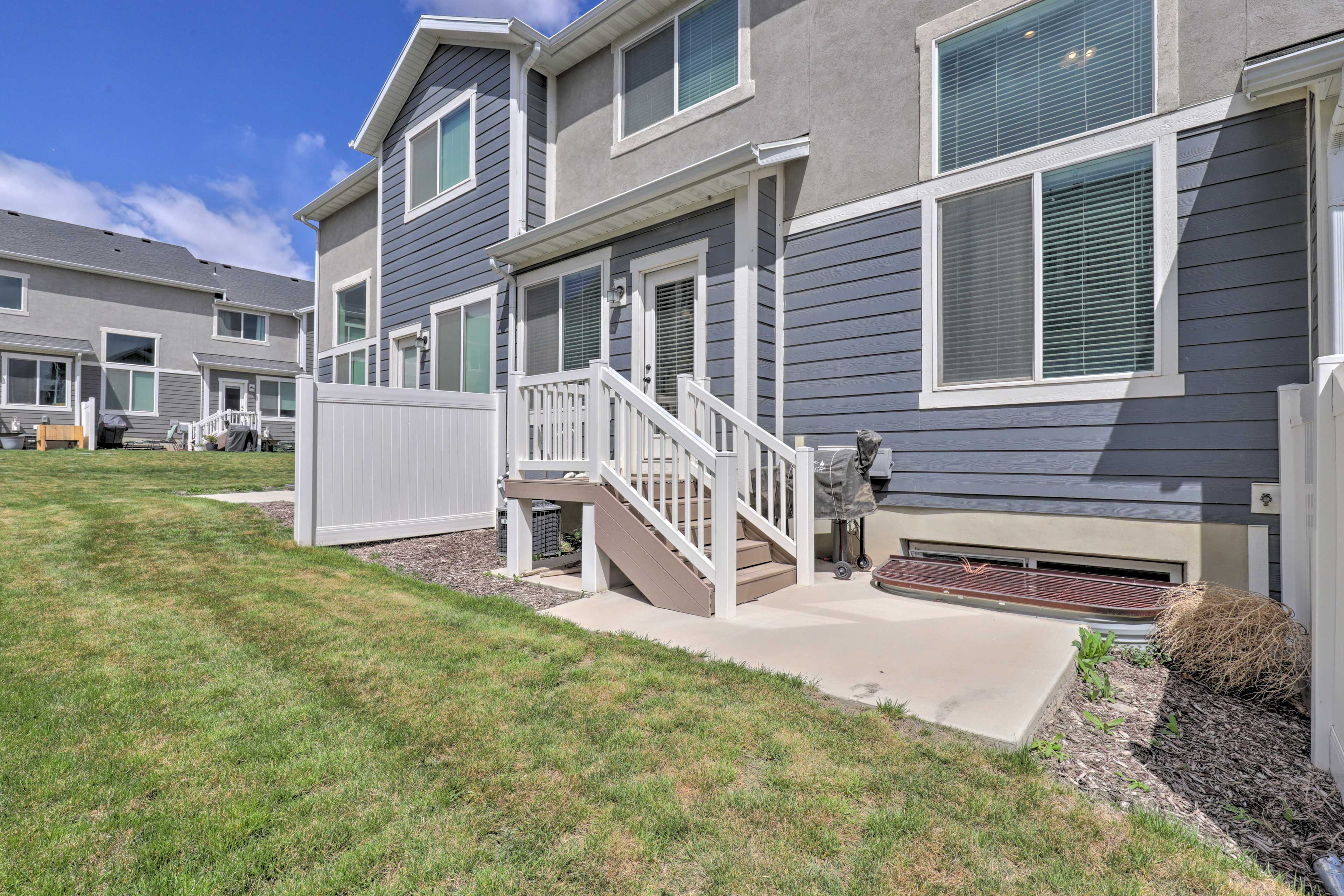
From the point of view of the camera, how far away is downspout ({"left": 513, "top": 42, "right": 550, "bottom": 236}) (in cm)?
812

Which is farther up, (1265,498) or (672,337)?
(672,337)

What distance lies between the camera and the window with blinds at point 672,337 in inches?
258

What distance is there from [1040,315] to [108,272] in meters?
23.5

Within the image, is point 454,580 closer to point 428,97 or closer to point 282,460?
point 428,97

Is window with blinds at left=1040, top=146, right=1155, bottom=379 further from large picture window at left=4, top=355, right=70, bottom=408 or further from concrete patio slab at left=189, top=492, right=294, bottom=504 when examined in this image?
large picture window at left=4, top=355, right=70, bottom=408

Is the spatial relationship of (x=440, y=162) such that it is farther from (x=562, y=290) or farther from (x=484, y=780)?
(x=484, y=780)

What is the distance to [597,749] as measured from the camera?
238 centimetres

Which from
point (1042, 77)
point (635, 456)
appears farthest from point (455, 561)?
point (1042, 77)

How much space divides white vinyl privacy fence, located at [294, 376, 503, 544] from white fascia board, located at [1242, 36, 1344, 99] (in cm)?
695

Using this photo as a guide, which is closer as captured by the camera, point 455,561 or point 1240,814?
point 1240,814

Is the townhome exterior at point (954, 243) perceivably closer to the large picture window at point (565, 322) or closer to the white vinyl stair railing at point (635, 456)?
the large picture window at point (565, 322)

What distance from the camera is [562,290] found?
7.79m

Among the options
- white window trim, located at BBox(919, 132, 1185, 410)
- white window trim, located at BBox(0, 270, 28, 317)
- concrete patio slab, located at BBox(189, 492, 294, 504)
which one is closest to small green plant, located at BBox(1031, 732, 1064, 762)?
white window trim, located at BBox(919, 132, 1185, 410)

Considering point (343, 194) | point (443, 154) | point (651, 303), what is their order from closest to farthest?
point (651, 303) < point (443, 154) < point (343, 194)
